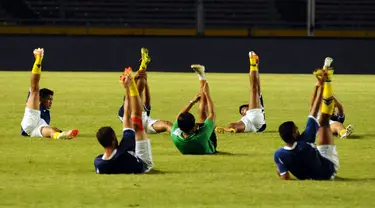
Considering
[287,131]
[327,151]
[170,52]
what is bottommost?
[327,151]

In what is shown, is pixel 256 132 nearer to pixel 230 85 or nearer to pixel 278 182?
pixel 278 182

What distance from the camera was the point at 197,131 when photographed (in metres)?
15.3

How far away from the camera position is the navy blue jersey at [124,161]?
1298 centimetres

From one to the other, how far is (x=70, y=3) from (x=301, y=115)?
2545cm

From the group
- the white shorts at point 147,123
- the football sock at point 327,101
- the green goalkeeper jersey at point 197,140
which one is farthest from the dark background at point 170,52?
the football sock at point 327,101

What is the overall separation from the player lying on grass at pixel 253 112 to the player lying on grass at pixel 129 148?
18.4 ft

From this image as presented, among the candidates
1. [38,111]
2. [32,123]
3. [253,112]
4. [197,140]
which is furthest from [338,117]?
[32,123]

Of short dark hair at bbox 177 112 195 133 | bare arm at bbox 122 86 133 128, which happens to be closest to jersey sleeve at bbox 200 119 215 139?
short dark hair at bbox 177 112 195 133

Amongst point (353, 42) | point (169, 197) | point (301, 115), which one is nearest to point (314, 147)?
point (169, 197)

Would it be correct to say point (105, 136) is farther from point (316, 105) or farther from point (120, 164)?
point (316, 105)

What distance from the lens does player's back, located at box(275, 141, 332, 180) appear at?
486 inches

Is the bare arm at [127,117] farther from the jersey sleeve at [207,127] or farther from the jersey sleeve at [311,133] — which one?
the jersey sleeve at [311,133]

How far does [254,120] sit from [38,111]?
3.99m

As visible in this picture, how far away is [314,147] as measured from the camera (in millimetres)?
12391
